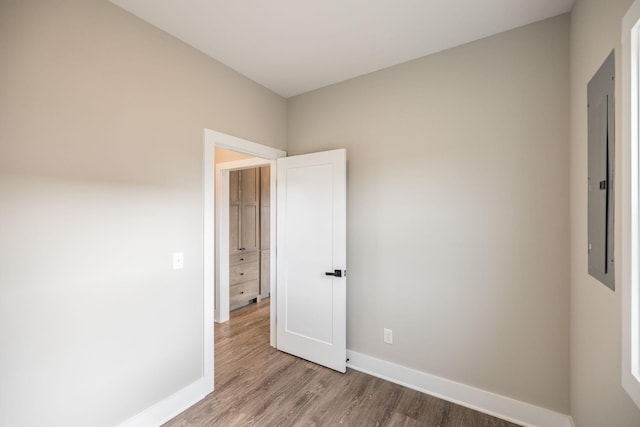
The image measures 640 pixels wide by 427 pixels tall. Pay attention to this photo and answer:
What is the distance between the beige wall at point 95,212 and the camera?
130 centimetres

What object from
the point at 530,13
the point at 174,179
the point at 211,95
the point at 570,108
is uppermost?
the point at 530,13

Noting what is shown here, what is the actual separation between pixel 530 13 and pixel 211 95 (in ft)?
7.55

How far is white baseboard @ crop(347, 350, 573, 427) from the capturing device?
1.76 metres

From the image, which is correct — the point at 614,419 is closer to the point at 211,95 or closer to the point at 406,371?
the point at 406,371

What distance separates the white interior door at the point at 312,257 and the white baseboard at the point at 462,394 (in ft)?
0.88

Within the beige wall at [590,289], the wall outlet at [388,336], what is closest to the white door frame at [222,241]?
the wall outlet at [388,336]

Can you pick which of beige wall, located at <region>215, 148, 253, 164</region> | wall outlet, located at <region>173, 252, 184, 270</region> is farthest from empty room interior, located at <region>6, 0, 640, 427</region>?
beige wall, located at <region>215, 148, 253, 164</region>

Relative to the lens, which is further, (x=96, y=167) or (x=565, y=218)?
(x=565, y=218)

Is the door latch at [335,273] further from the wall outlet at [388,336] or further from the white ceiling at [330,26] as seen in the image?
the white ceiling at [330,26]

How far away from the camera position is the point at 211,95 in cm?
220

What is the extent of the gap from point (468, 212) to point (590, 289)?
0.80m

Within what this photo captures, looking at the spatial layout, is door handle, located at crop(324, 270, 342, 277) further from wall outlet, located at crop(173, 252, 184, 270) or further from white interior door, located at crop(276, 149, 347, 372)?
wall outlet, located at crop(173, 252, 184, 270)

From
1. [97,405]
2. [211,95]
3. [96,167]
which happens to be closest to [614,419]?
[97,405]

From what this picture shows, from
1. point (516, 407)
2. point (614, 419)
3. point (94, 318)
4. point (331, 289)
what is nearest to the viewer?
point (614, 419)
